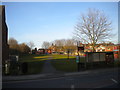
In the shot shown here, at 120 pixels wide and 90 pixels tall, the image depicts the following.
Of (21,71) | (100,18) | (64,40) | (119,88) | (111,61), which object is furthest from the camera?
(64,40)

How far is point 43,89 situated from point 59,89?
0.93 metres

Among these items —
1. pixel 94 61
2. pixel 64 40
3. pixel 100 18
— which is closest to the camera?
pixel 94 61

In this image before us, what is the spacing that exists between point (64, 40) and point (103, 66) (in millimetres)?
88813

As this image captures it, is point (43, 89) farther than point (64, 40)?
No

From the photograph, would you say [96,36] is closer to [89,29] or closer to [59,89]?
[89,29]

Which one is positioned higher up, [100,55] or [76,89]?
[100,55]

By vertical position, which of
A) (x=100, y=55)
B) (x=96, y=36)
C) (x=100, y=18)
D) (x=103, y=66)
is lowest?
(x=103, y=66)

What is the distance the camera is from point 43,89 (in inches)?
289

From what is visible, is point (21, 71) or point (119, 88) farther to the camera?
point (21, 71)

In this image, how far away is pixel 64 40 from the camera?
4193 inches

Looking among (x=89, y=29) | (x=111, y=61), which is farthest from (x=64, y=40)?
(x=111, y=61)

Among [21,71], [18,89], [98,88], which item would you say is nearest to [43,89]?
[18,89]

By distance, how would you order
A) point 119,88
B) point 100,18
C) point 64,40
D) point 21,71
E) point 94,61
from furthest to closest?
1. point 64,40
2. point 100,18
3. point 94,61
4. point 21,71
5. point 119,88

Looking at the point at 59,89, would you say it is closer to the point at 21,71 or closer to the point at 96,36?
the point at 21,71
